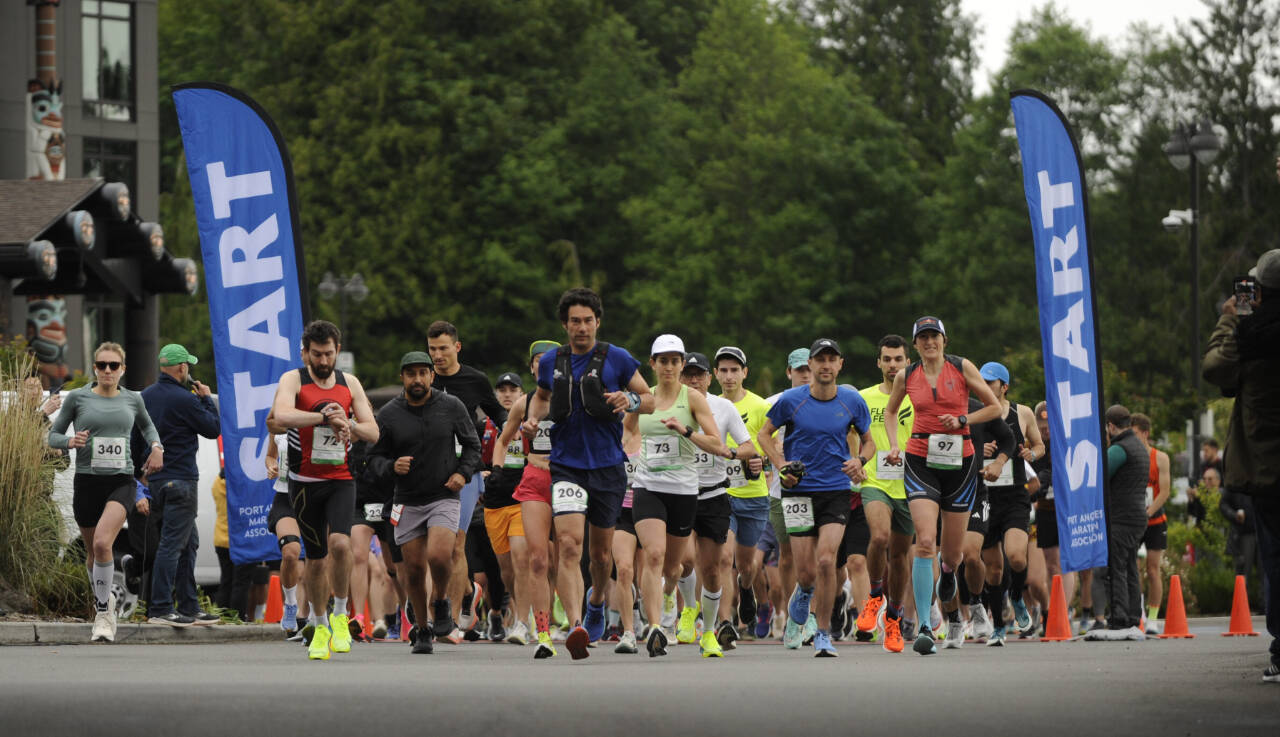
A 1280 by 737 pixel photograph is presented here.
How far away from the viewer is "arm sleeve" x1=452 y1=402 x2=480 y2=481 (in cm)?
1467

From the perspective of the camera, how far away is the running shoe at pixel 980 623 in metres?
18.0

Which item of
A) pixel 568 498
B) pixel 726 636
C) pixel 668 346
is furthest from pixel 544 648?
pixel 726 636

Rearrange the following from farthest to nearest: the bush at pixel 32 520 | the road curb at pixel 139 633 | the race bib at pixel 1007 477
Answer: the race bib at pixel 1007 477 → the bush at pixel 32 520 → the road curb at pixel 139 633

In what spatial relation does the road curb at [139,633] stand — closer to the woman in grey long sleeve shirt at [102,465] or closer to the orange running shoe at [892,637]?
the woman in grey long sleeve shirt at [102,465]

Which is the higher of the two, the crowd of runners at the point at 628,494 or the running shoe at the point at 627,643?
the crowd of runners at the point at 628,494

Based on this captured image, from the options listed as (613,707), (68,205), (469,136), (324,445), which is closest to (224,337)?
(324,445)

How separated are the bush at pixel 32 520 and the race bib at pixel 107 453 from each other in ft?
4.35

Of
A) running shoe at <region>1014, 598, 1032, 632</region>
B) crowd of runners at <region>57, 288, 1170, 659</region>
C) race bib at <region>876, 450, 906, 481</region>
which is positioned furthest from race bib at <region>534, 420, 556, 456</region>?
running shoe at <region>1014, 598, 1032, 632</region>

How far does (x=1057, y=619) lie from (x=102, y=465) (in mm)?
7764

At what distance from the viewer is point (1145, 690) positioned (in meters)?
11.0

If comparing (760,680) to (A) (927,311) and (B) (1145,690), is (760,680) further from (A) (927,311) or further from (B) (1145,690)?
(A) (927,311)

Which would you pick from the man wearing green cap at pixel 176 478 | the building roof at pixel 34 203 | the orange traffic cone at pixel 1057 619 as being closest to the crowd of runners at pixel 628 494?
the orange traffic cone at pixel 1057 619

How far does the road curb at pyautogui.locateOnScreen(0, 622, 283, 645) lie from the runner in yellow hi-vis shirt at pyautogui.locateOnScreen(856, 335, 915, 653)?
4.76 metres

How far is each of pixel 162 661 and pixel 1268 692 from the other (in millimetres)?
6797
